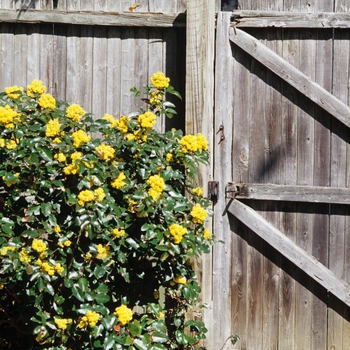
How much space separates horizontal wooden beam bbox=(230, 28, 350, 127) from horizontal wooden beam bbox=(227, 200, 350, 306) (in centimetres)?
88

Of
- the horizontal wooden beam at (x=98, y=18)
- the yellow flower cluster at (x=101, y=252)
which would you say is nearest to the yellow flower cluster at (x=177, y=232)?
the yellow flower cluster at (x=101, y=252)

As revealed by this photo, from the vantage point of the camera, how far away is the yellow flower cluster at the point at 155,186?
3.79m

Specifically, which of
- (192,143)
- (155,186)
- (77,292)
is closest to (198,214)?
(155,186)

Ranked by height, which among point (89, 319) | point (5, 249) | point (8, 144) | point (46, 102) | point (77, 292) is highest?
point (46, 102)

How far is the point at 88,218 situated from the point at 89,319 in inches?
21.4

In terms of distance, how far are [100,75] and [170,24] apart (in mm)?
603

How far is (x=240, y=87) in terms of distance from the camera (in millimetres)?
4809

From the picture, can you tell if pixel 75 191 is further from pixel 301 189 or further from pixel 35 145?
pixel 301 189

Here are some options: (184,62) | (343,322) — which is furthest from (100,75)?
(343,322)

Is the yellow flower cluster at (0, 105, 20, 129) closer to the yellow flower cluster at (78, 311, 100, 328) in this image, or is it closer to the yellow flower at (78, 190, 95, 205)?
the yellow flower at (78, 190, 95, 205)

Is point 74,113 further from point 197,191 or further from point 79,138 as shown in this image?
point 197,191

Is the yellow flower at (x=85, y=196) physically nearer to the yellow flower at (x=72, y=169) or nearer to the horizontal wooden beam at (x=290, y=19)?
the yellow flower at (x=72, y=169)

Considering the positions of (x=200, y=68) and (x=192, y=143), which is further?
(x=200, y=68)

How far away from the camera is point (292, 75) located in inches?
185
